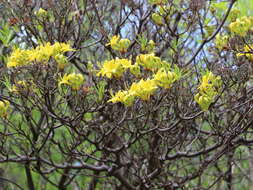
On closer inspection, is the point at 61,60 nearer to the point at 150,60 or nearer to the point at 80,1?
the point at 150,60

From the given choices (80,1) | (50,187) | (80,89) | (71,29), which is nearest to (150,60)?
(80,89)

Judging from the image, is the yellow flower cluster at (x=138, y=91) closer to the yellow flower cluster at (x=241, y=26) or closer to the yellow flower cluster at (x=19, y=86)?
the yellow flower cluster at (x=19, y=86)

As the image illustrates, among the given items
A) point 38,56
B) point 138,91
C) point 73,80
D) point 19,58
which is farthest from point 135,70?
point 19,58

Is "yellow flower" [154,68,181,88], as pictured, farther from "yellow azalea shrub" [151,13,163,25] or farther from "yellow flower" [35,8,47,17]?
"yellow flower" [35,8,47,17]

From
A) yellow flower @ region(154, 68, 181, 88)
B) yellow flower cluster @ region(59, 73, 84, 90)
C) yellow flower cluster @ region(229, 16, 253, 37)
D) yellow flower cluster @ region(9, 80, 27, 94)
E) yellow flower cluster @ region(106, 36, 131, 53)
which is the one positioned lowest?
yellow flower @ region(154, 68, 181, 88)

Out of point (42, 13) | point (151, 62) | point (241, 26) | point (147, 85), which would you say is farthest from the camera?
point (42, 13)

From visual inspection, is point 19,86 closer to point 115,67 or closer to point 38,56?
point 38,56

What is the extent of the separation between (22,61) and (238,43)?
1321mm

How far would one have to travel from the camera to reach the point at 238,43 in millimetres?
2596

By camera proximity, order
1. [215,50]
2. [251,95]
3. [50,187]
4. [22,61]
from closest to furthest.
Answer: [22,61]
[251,95]
[215,50]
[50,187]

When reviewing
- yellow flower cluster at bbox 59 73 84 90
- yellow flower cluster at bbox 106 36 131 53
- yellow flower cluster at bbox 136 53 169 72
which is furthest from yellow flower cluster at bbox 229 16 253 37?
yellow flower cluster at bbox 59 73 84 90

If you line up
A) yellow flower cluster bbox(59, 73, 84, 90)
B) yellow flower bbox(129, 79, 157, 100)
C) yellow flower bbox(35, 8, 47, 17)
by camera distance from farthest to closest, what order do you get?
yellow flower bbox(35, 8, 47, 17), yellow flower cluster bbox(59, 73, 84, 90), yellow flower bbox(129, 79, 157, 100)

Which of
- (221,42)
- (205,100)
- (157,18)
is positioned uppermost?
(157,18)

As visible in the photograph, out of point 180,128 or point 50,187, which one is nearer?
point 180,128
